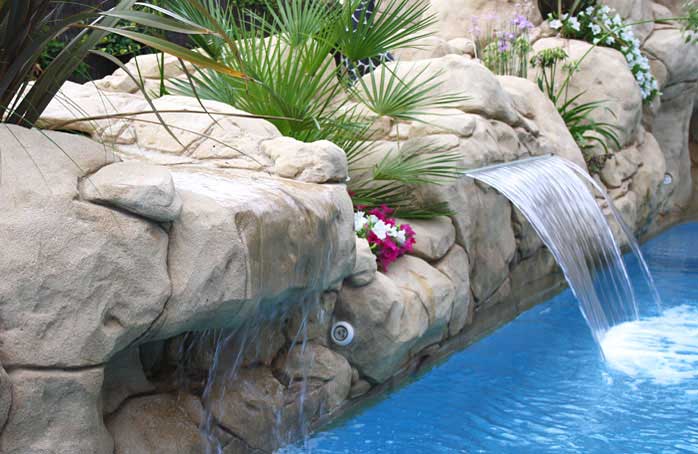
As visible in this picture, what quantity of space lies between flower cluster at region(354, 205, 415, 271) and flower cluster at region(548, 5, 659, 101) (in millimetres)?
5392

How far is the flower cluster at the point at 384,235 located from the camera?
5.40 metres

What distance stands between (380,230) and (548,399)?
4.60 feet

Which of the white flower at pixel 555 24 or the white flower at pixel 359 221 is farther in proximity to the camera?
the white flower at pixel 555 24

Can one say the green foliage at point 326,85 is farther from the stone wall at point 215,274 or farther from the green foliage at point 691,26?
the green foliage at point 691,26

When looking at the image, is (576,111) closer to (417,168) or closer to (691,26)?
(691,26)

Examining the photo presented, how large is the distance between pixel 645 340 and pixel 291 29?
327 cm

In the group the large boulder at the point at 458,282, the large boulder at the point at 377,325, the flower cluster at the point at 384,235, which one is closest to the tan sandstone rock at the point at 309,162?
the large boulder at the point at 377,325

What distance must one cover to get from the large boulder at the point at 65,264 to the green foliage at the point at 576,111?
21.8ft

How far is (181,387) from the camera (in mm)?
3965

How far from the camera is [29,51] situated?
3.15 meters

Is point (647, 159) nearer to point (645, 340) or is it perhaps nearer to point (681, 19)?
point (681, 19)

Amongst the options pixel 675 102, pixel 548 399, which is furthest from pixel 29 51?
pixel 675 102

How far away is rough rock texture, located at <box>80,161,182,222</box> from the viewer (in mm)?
3051

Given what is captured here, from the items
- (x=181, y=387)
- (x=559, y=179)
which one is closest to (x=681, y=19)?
(x=559, y=179)
